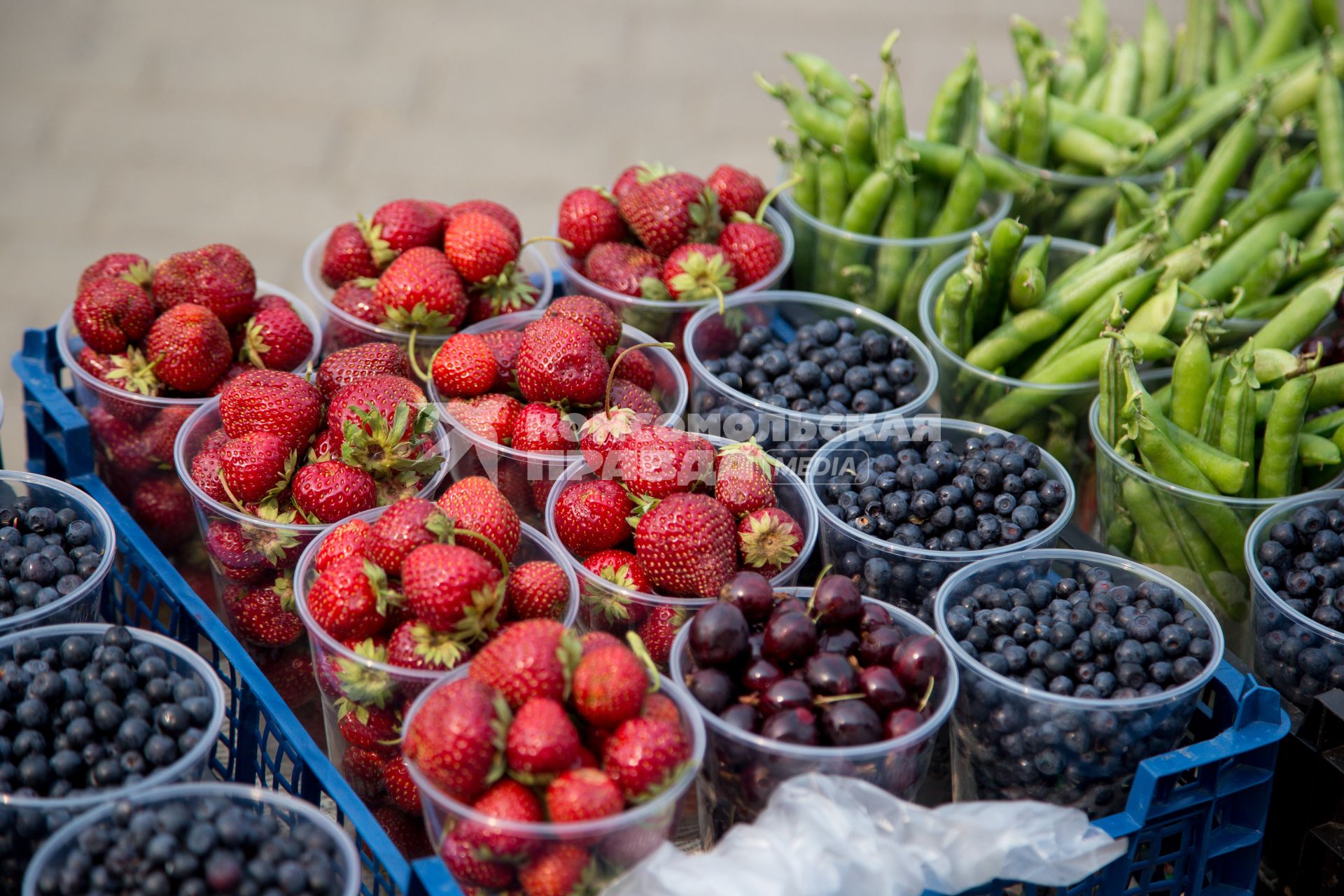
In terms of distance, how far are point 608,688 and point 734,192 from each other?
1345 mm

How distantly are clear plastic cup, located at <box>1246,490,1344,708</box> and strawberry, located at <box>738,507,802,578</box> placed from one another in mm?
704

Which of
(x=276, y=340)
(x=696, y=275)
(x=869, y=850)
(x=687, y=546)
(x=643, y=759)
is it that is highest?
(x=696, y=275)

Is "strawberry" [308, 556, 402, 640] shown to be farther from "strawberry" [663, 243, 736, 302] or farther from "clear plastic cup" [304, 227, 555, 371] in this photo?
"strawberry" [663, 243, 736, 302]

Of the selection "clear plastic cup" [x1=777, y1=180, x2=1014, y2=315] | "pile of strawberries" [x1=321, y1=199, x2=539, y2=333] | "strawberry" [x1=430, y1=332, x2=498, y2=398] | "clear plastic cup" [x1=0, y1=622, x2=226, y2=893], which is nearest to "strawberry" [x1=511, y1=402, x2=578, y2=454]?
"strawberry" [x1=430, y1=332, x2=498, y2=398]

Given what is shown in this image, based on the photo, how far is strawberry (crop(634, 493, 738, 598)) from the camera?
1.53 metres

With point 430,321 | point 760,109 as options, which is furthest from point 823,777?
point 760,109

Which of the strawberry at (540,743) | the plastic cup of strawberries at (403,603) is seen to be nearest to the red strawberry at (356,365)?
the plastic cup of strawberries at (403,603)

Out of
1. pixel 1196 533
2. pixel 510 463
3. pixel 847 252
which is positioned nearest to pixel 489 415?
pixel 510 463

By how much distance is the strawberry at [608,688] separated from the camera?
1284 millimetres

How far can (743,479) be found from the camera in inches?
64.4

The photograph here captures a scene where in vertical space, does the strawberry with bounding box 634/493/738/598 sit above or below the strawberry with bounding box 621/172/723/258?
below

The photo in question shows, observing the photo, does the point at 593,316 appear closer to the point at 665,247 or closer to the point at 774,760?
the point at 665,247

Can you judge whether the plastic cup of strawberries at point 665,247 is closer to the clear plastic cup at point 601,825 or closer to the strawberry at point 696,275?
the strawberry at point 696,275

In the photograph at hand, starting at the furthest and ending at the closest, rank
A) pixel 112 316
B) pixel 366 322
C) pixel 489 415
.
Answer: pixel 366 322 < pixel 112 316 < pixel 489 415
